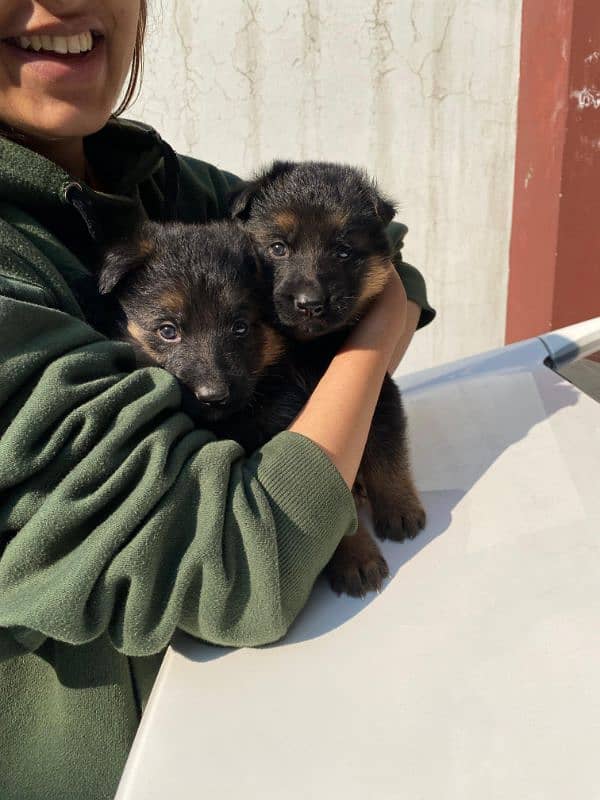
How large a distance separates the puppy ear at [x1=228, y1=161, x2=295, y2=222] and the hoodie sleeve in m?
0.97

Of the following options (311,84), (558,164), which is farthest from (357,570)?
(311,84)

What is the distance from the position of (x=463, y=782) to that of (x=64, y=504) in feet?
2.27

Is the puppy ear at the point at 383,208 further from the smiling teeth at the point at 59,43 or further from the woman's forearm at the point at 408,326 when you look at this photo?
the smiling teeth at the point at 59,43

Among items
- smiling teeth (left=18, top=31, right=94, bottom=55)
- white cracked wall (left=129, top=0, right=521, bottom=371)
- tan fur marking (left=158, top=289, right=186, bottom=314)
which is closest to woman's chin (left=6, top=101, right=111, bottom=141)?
smiling teeth (left=18, top=31, right=94, bottom=55)

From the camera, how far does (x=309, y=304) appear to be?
185cm

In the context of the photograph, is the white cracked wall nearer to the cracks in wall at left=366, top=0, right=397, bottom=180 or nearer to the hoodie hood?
the cracks in wall at left=366, top=0, right=397, bottom=180

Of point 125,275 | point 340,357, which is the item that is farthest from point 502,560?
point 125,275

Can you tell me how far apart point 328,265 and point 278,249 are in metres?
0.16

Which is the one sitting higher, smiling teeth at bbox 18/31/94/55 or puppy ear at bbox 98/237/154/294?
smiling teeth at bbox 18/31/94/55

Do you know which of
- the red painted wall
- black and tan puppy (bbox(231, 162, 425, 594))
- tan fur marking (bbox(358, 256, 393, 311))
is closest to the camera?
black and tan puppy (bbox(231, 162, 425, 594))

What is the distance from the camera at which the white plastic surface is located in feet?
3.12

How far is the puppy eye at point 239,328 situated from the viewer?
1817 mm

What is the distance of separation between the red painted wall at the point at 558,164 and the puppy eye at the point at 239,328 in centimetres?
314

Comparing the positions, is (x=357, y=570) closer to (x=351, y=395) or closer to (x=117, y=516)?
(x=351, y=395)
